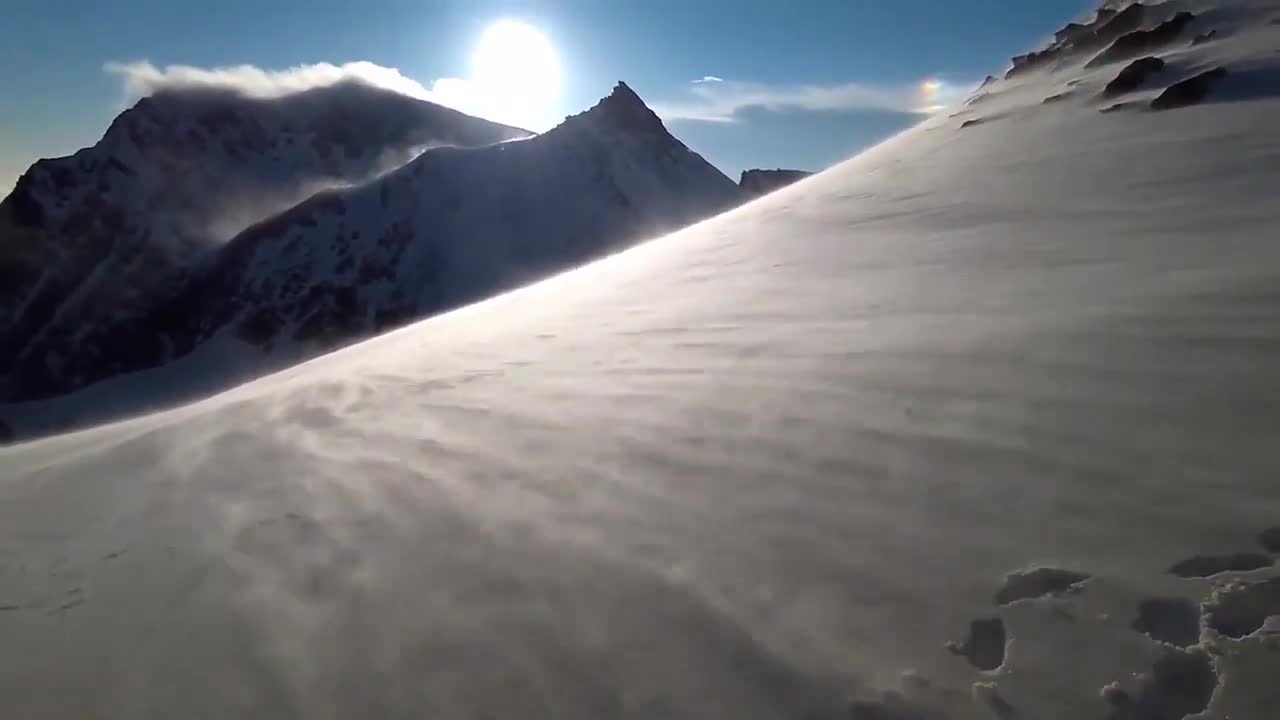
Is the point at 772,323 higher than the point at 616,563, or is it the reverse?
the point at 772,323

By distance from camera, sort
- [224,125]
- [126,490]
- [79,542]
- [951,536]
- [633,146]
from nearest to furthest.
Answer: [951,536] < [79,542] < [126,490] < [633,146] < [224,125]

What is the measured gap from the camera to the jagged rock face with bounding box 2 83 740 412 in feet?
279

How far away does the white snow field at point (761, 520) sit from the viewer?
207 centimetres

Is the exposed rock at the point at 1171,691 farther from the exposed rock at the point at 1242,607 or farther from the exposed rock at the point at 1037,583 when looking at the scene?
the exposed rock at the point at 1037,583

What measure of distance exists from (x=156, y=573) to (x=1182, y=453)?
13.1 ft

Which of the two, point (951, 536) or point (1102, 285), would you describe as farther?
point (1102, 285)

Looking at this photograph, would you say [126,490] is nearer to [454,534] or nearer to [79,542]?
[79,542]

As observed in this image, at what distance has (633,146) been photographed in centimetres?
11438

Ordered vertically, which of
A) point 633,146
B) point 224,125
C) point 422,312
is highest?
point 224,125

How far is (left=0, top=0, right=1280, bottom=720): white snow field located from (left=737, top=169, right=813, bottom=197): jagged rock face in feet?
333

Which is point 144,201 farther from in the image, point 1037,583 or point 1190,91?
point 1037,583

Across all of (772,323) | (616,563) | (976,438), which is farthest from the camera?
(772,323)

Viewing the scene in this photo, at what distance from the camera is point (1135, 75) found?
11094 mm

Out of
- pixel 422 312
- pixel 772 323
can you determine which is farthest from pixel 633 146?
pixel 772 323
